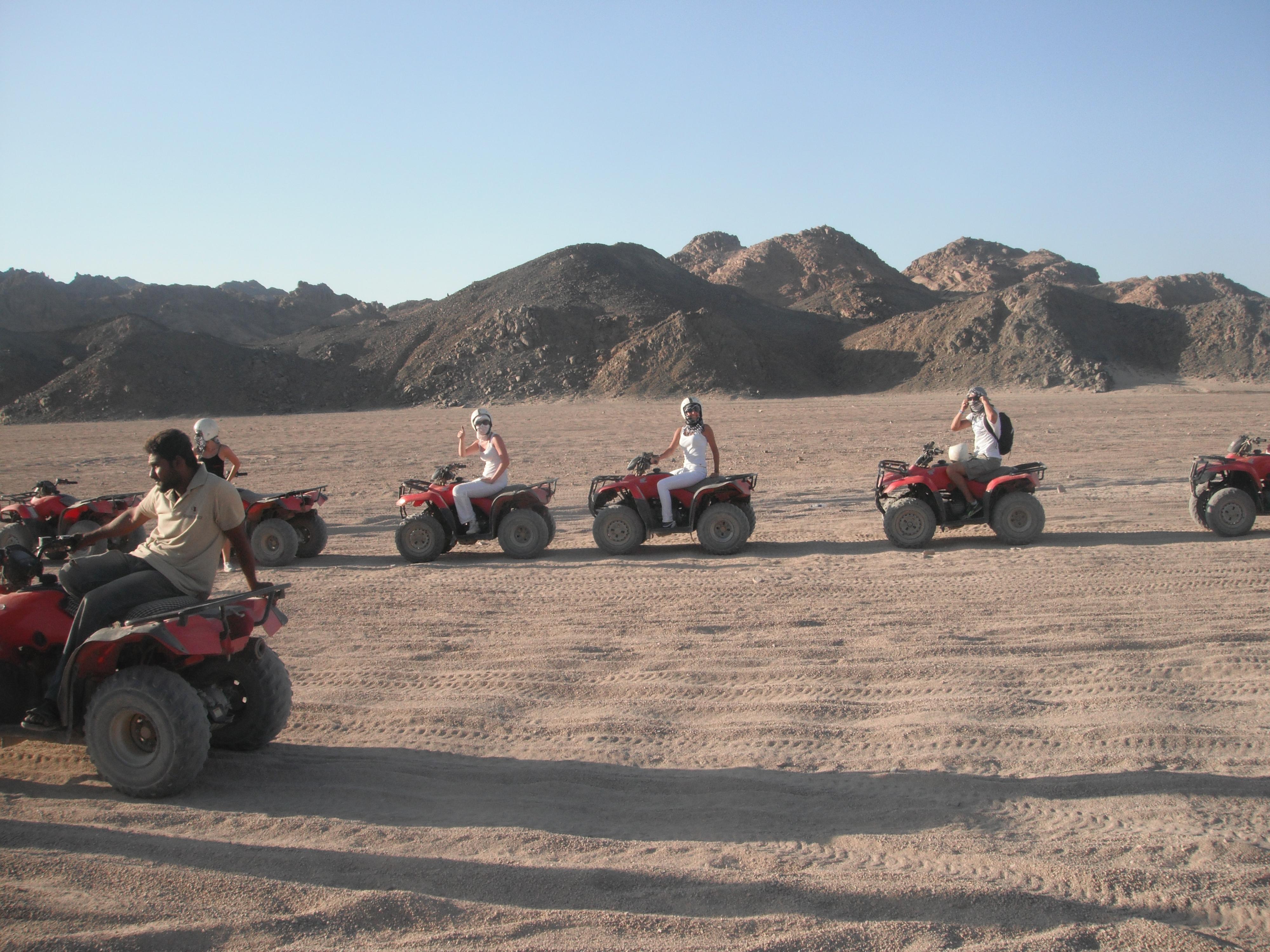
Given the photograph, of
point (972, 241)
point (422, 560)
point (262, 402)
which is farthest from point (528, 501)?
point (972, 241)

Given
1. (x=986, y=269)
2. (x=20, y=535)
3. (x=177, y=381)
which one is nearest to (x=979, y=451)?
(x=20, y=535)

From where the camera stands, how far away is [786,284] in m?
80.8

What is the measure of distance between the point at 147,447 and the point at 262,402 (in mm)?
45210

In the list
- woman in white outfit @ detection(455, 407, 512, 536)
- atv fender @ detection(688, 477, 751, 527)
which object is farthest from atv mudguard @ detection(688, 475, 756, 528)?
woman in white outfit @ detection(455, 407, 512, 536)

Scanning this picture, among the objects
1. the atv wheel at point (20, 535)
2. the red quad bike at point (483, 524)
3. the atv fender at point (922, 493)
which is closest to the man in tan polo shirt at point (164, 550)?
the red quad bike at point (483, 524)

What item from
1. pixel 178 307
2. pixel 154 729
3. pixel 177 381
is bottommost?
pixel 154 729

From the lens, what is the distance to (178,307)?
79.2 m

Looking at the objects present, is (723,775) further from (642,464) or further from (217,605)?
(642,464)

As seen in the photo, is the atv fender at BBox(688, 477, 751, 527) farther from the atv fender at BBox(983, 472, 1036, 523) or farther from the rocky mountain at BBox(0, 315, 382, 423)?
the rocky mountain at BBox(0, 315, 382, 423)

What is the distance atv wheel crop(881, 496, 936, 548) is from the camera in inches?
371

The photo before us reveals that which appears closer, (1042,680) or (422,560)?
(1042,680)

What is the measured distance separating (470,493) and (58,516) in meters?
4.53

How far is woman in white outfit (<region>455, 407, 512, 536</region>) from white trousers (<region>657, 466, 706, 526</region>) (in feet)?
5.40

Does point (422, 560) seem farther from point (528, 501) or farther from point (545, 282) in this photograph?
point (545, 282)
